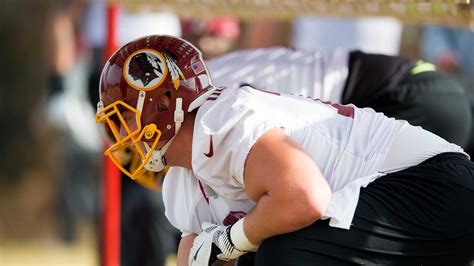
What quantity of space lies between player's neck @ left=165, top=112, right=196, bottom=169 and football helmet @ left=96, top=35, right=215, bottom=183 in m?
0.02

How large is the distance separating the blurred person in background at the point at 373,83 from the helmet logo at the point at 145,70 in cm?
98

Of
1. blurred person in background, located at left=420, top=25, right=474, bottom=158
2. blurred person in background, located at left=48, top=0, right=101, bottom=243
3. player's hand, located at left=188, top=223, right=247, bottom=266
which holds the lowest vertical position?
blurred person in background, located at left=48, top=0, right=101, bottom=243

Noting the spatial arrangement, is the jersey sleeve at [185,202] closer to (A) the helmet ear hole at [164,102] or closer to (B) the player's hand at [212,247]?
(B) the player's hand at [212,247]

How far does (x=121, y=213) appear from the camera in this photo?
5711mm

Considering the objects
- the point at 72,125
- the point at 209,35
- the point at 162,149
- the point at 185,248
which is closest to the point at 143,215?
the point at 209,35

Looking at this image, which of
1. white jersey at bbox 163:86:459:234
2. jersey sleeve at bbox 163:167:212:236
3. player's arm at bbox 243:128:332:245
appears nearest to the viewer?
player's arm at bbox 243:128:332:245

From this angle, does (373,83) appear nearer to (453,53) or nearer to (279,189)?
(279,189)

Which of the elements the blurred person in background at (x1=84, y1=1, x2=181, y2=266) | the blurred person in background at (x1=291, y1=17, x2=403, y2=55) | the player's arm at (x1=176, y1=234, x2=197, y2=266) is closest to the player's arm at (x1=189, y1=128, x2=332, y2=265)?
the player's arm at (x1=176, y1=234, x2=197, y2=266)

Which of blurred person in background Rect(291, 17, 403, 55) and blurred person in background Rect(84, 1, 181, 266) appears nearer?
blurred person in background Rect(291, 17, 403, 55)

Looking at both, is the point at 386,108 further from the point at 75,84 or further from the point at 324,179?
the point at 75,84

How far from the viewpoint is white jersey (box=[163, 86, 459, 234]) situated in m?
2.82

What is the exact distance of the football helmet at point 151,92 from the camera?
2961mm

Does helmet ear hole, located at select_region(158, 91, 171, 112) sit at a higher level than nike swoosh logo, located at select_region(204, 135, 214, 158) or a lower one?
higher

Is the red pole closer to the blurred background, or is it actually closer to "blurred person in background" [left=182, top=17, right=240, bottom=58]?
the blurred background
